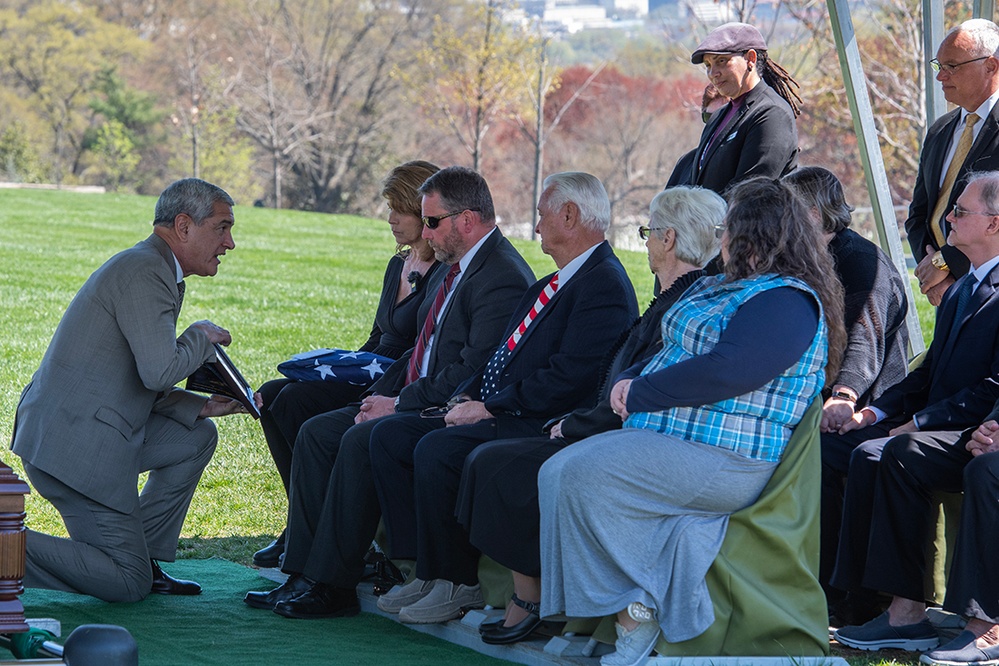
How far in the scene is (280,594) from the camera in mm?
4773

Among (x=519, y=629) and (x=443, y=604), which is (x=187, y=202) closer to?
(x=443, y=604)

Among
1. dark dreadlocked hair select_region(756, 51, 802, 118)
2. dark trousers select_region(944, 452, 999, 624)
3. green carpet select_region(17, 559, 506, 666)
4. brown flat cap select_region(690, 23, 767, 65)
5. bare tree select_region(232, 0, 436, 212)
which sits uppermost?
bare tree select_region(232, 0, 436, 212)

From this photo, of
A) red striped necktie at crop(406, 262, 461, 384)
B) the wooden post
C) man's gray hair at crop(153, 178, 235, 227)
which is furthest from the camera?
red striped necktie at crop(406, 262, 461, 384)

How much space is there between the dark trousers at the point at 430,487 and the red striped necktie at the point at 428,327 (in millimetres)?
674

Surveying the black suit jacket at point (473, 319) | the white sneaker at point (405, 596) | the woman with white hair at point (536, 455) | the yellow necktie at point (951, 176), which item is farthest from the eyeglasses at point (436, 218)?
the yellow necktie at point (951, 176)

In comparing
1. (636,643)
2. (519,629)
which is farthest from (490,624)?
(636,643)

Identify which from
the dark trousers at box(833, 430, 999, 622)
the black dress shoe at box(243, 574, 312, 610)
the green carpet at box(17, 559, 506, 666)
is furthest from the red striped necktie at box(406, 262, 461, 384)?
the dark trousers at box(833, 430, 999, 622)

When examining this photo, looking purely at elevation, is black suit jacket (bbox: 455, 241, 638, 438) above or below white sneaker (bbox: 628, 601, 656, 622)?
above

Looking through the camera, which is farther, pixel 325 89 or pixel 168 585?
pixel 325 89

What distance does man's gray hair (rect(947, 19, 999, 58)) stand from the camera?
496 cm

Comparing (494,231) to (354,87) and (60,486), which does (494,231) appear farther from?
(354,87)

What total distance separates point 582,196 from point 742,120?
1.15 meters

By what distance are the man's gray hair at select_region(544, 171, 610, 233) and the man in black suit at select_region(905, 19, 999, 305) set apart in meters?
1.38

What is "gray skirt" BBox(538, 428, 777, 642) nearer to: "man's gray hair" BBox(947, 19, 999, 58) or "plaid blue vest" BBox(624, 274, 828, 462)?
"plaid blue vest" BBox(624, 274, 828, 462)
